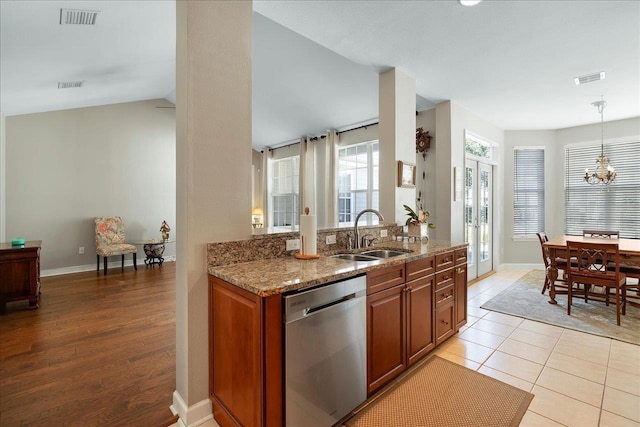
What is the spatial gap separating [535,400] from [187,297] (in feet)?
7.89

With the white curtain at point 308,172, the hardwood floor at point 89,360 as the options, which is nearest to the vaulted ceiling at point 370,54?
the white curtain at point 308,172

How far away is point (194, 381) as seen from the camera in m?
1.83

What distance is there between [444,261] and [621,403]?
1.42 meters

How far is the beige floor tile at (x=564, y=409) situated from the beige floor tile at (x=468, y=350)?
1.64 ft

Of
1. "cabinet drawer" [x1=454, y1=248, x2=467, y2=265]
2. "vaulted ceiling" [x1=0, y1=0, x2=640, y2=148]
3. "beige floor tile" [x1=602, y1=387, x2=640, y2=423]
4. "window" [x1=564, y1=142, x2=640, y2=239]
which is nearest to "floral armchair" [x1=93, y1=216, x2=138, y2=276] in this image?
"vaulted ceiling" [x1=0, y1=0, x2=640, y2=148]

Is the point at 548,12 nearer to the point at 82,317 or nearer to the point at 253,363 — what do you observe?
the point at 253,363

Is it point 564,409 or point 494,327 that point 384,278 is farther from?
point 494,327

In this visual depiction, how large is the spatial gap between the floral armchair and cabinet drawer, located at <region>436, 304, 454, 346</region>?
17.9 ft

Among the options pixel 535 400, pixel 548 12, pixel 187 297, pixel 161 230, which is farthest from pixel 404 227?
pixel 161 230

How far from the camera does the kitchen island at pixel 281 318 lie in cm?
142

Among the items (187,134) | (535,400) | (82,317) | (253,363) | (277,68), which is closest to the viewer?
(253,363)

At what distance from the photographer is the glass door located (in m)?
5.07

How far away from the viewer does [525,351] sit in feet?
9.05

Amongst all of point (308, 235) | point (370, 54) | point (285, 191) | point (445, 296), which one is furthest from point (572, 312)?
point (285, 191)
